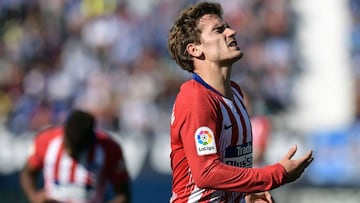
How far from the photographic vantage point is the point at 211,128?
529 cm

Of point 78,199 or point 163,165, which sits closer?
point 78,199

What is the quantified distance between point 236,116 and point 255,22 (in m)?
9.65

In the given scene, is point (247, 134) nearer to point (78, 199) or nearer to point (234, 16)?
point (78, 199)

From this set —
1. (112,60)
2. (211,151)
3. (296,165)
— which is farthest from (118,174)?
(112,60)

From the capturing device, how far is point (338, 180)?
13.6m

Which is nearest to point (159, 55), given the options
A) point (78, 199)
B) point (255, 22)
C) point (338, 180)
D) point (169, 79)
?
point (169, 79)

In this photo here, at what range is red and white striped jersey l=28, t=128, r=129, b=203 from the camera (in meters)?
9.01

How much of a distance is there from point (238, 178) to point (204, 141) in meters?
0.27

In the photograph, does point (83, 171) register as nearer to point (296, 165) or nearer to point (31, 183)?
point (31, 183)

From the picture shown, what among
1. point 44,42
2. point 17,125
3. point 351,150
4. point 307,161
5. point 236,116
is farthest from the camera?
point 44,42

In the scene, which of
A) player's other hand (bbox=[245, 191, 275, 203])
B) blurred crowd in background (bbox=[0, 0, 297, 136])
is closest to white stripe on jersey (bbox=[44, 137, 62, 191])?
player's other hand (bbox=[245, 191, 275, 203])

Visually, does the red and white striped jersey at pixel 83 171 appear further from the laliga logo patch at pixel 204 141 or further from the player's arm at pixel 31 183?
the laliga logo patch at pixel 204 141

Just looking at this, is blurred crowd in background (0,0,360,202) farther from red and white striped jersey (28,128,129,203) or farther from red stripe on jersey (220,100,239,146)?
red stripe on jersey (220,100,239,146)

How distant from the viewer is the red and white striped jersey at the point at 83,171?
9.01 m
